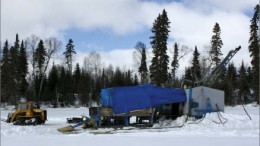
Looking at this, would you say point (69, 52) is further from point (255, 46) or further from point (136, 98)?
point (136, 98)

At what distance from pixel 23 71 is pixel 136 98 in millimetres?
55384

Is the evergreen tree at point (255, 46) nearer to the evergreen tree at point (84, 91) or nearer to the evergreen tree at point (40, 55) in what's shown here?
the evergreen tree at point (84, 91)

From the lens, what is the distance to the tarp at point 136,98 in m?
25.0

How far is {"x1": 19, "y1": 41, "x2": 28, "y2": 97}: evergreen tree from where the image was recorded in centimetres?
7356

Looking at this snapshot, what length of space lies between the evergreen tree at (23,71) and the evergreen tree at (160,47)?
2881cm

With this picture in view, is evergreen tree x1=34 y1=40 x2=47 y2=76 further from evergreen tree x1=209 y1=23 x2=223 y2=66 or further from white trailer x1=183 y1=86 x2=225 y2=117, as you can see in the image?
white trailer x1=183 y1=86 x2=225 y2=117

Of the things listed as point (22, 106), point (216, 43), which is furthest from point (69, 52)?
point (22, 106)

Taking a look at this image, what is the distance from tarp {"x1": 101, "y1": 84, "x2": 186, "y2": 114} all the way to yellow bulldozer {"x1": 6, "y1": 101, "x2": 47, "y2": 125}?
645 cm

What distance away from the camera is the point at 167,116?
88.3 ft

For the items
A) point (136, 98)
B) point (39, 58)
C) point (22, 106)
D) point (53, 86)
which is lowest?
point (22, 106)

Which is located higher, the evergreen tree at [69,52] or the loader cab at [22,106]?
the evergreen tree at [69,52]

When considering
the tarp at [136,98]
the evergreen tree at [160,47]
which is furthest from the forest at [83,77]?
the tarp at [136,98]

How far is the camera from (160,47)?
177 ft

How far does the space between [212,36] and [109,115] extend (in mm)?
43647
